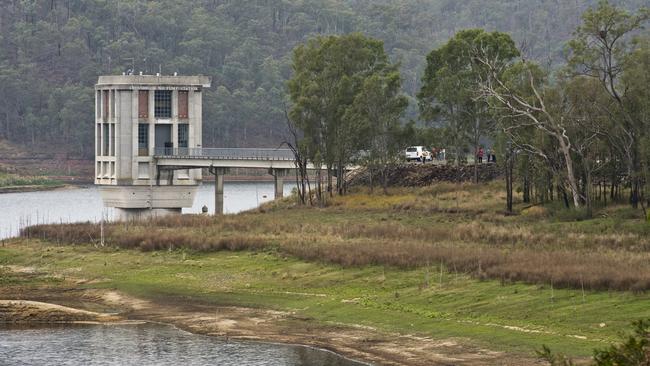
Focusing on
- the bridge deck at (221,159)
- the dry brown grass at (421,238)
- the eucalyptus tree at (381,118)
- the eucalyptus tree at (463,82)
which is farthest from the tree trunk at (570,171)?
the bridge deck at (221,159)

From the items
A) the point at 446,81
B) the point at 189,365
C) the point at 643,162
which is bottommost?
the point at 189,365

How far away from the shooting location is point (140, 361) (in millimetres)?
51875

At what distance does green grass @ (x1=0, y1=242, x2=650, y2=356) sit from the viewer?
50281mm

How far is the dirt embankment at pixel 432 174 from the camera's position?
115 metres

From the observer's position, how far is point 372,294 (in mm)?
62906

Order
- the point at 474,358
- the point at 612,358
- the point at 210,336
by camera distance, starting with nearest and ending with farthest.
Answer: the point at 612,358, the point at 474,358, the point at 210,336

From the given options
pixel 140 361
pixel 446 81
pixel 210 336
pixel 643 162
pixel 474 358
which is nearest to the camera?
pixel 474 358

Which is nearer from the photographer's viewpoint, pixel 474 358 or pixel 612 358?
pixel 612 358

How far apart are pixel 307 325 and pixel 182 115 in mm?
74989

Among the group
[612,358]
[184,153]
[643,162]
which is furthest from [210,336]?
[184,153]

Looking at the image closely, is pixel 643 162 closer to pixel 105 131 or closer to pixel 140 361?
pixel 140 361

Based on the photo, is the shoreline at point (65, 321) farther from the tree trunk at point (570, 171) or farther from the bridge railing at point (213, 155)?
the bridge railing at point (213, 155)

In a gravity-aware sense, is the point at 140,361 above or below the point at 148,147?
below

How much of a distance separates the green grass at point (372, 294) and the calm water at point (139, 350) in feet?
16.5
